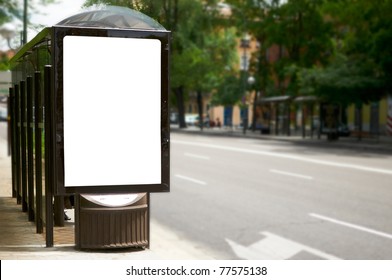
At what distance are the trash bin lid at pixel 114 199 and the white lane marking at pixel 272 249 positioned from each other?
4334mm

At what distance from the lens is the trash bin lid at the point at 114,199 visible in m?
5.62

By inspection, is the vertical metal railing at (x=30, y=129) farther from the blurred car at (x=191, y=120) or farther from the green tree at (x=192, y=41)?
the blurred car at (x=191, y=120)

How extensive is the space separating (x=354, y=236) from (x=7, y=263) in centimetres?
800

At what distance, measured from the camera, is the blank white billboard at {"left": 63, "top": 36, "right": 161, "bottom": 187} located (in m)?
5.08

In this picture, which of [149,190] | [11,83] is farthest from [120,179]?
[11,83]

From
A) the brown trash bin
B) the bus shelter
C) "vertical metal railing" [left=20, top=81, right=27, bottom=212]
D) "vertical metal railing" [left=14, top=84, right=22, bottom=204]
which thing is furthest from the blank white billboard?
"vertical metal railing" [left=14, top=84, right=22, bottom=204]

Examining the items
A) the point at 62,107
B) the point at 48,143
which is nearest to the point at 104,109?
the point at 62,107

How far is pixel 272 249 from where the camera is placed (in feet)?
34.5

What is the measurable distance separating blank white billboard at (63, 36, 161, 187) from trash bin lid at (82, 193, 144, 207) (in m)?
0.36

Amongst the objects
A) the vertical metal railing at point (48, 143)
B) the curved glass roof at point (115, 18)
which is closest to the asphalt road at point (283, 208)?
the vertical metal railing at point (48, 143)

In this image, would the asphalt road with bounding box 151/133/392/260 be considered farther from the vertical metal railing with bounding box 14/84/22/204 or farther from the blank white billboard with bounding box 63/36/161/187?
the blank white billboard with bounding box 63/36/161/187

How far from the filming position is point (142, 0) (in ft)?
16.4

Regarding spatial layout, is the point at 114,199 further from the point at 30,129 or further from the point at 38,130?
the point at 30,129

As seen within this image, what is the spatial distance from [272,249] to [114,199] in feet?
17.3
